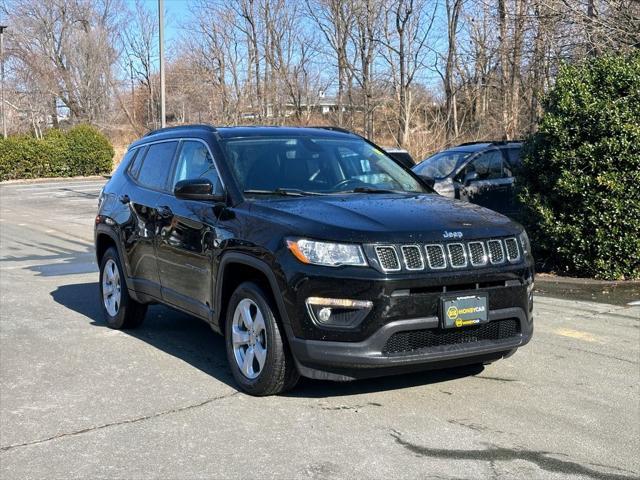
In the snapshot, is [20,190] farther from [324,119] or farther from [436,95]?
[436,95]

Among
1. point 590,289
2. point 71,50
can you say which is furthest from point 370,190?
point 71,50

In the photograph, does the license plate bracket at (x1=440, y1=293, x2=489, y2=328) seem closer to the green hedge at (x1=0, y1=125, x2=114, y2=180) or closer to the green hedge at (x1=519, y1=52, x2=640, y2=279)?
the green hedge at (x1=519, y1=52, x2=640, y2=279)

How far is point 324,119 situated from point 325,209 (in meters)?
28.1

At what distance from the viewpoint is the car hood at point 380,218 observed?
4.52m

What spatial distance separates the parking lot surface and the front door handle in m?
1.16

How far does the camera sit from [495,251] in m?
4.80

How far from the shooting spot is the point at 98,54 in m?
53.1

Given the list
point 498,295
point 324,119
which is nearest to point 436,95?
point 324,119

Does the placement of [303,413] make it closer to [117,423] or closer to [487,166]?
[117,423]

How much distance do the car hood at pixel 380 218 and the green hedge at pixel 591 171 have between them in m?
4.51

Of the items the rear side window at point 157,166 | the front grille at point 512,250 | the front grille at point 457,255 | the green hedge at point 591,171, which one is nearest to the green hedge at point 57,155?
the green hedge at point 591,171

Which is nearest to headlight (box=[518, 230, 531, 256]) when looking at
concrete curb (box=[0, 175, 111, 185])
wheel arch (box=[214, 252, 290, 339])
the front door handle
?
wheel arch (box=[214, 252, 290, 339])

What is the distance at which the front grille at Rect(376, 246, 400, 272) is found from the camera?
14.5 feet

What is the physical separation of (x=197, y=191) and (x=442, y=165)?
955 centimetres
